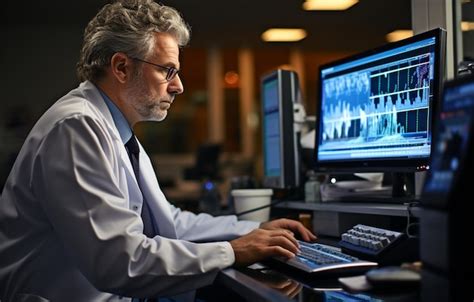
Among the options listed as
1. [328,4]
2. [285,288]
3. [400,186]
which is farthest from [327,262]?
[328,4]

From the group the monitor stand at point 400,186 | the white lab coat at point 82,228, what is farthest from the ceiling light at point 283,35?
the white lab coat at point 82,228

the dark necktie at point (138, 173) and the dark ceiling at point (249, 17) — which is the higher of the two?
the dark ceiling at point (249, 17)

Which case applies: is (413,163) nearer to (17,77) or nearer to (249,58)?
(17,77)

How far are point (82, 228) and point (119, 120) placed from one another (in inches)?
19.7

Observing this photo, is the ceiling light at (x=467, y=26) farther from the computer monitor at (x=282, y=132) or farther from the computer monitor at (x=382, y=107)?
the computer monitor at (x=282, y=132)

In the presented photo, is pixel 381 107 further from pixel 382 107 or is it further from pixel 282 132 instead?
pixel 282 132

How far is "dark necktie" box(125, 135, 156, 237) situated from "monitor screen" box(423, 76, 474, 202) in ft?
3.06

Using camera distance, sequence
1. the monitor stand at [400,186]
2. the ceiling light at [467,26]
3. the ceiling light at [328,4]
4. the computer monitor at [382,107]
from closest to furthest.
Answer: the computer monitor at [382,107]
the monitor stand at [400,186]
the ceiling light at [467,26]
the ceiling light at [328,4]

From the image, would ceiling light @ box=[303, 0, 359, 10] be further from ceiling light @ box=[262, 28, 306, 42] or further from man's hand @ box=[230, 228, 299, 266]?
man's hand @ box=[230, 228, 299, 266]

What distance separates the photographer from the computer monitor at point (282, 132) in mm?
2186

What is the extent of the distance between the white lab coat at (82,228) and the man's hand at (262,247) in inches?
1.0

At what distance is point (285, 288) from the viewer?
1066 mm

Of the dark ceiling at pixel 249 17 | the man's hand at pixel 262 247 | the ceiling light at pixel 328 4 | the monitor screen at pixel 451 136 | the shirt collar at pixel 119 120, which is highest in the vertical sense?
the dark ceiling at pixel 249 17

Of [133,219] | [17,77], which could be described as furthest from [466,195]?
[17,77]
